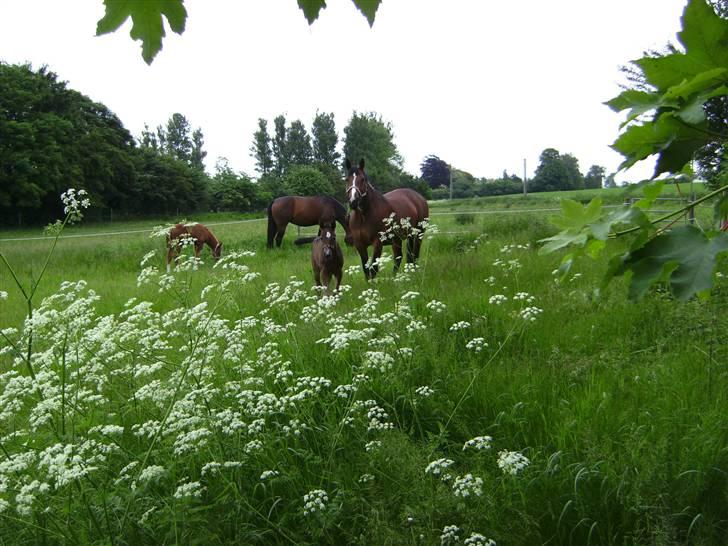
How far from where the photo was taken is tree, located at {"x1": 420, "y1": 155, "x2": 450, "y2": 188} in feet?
181

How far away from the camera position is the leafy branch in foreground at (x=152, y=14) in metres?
1.10

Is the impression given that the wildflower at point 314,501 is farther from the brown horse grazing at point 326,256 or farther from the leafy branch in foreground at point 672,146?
the brown horse grazing at point 326,256

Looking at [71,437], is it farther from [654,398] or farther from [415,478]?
[654,398]

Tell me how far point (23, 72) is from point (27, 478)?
3805cm

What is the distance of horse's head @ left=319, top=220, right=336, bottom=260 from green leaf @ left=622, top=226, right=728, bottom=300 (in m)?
5.75

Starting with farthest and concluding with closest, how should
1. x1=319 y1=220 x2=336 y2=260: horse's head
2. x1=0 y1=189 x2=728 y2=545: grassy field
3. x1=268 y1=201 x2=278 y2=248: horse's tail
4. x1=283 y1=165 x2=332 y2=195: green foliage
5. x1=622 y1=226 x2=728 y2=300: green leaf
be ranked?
1. x1=283 y1=165 x2=332 y2=195: green foliage
2. x1=268 y1=201 x2=278 y2=248: horse's tail
3. x1=319 y1=220 x2=336 y2=260: horse's head
4. x1=0 y1=189 x2=728 y2=545: grassy field
5. x1=622 y1=226 x2=728 y2=300: green leaf

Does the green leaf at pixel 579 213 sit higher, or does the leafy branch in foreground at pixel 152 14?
the leafy branch in foreground at pixel 152 14

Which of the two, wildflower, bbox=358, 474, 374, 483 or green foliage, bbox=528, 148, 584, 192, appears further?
green foliage, bbox=528, 148, 584, 192

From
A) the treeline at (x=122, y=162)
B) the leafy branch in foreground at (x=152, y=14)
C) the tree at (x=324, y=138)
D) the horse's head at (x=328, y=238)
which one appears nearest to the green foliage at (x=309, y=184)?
the treeline at (x=122, y=162)

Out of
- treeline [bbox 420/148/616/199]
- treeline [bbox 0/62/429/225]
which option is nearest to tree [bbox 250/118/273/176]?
treeline [bbox 0/62/429/225]

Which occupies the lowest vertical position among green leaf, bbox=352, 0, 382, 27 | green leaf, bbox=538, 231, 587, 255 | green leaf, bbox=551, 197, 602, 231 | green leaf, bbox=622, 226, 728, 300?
green leaf, bbox=622, 226, 728, 300

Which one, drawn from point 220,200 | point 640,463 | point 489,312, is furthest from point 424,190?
point 640,463

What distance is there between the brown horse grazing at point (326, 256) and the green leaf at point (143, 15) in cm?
549

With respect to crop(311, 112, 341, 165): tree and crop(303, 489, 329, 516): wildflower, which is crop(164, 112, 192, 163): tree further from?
crop(303, 489, 329, 516): wildflower
